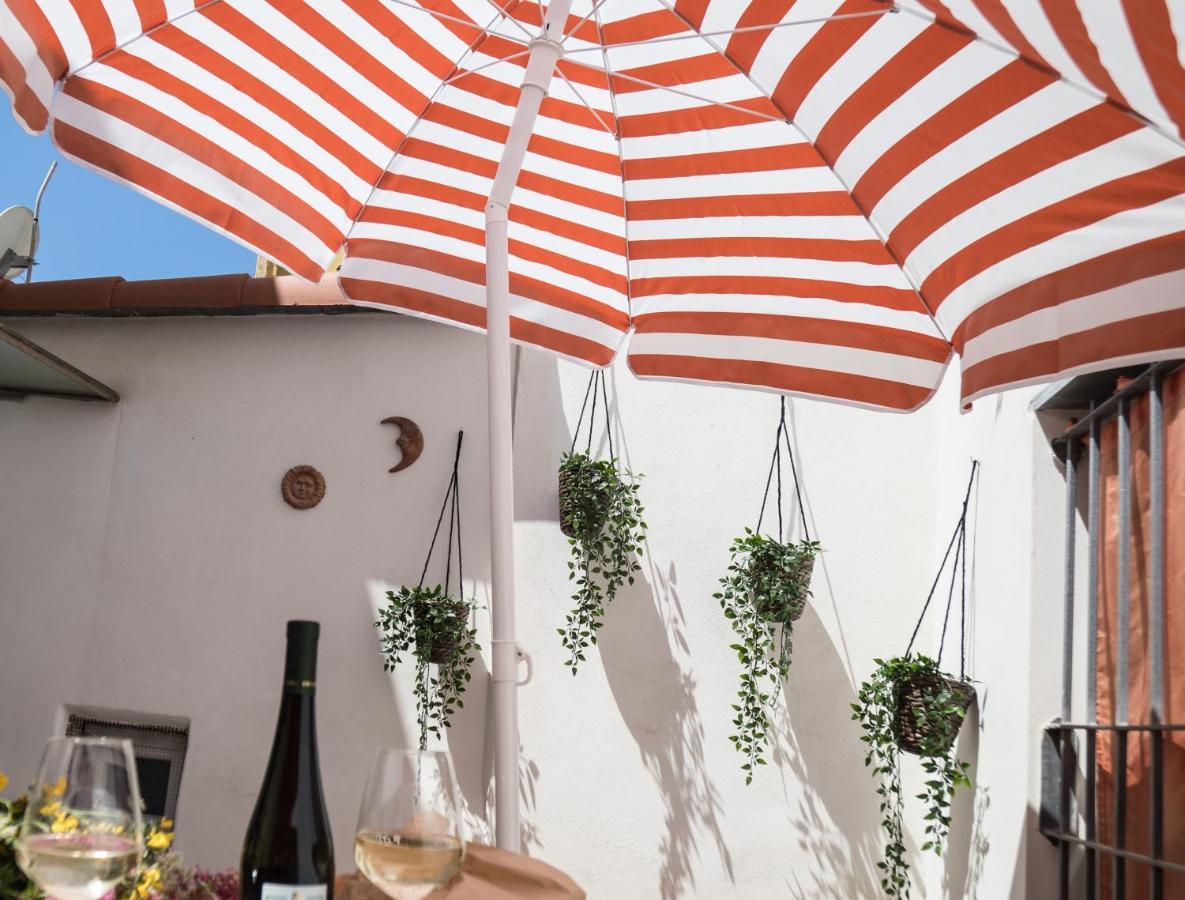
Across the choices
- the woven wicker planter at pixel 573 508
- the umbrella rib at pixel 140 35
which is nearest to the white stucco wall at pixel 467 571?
the woven wicker planter at pixel 573 508

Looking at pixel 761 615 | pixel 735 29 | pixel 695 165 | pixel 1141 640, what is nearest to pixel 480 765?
pixel 761 615

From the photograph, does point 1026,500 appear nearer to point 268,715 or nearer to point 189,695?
point 268,715

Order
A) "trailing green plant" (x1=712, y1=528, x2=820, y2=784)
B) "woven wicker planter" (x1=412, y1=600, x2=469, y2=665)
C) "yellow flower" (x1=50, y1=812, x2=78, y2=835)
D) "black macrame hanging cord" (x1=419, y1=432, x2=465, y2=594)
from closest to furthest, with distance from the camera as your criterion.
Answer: "yellow flower" (x1=50, y1=812, x2=78, y2=835) < "trailing green plant" (x1=712, y1=528, x2=820, y2=784) < "woven wicker planter" (x1=412, y1=600, x2=469, y2=665) < "black macrame hanging cord" (x1=419, y1=432, x2=465, y2=594)

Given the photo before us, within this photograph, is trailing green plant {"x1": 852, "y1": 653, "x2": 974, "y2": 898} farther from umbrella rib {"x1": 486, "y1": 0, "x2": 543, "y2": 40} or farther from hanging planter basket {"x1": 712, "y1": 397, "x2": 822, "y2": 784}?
umbrella rib {"x1": 486, "y1": 0, "x2": 543, "y2": 40}

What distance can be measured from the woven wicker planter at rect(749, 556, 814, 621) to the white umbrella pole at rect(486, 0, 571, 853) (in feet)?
6.96

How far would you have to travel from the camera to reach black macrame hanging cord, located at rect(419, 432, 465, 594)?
4.55 m

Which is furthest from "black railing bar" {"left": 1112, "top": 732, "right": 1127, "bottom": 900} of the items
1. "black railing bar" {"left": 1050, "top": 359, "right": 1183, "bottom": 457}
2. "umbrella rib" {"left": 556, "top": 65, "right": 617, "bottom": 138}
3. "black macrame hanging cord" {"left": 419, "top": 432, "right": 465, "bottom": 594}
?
"black macrame hanging cord" {"left": 419, "top": 432, "right": 465, "bottom": 594}

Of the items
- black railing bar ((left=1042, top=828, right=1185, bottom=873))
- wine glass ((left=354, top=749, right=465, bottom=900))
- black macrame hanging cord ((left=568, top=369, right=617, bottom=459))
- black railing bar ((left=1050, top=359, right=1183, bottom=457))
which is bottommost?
black railing bar ((left=1042, top=828, right=1185, bottom=873))

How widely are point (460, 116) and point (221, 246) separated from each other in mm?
17777

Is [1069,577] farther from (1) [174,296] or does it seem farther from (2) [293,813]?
(1) [174,296]

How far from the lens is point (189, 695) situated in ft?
15.3

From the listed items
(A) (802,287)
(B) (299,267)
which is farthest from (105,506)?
(A) (802,287)

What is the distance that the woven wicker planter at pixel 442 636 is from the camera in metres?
4.20

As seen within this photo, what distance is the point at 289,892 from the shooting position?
955 mm
